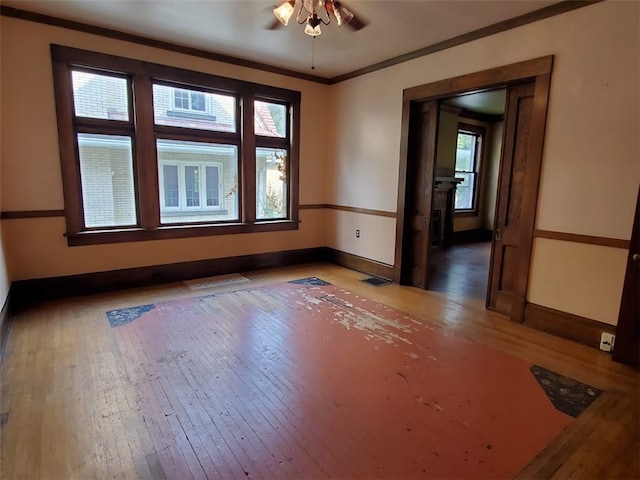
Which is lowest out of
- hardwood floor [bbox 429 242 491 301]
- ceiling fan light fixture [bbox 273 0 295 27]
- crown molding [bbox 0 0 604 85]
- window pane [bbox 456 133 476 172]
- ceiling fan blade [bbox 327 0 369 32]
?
hardwood floor [bbox 429 242 491 301]

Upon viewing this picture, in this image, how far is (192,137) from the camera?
4598 millimetres

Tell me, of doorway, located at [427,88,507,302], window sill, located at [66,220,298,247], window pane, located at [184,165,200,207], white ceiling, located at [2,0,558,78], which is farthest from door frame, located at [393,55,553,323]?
window pane, located at [184,165,200,207]

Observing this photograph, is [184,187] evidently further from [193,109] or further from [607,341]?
[607,341]

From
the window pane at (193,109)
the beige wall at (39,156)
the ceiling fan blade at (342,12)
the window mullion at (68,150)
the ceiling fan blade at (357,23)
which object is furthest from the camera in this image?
the window pane at (193,109)

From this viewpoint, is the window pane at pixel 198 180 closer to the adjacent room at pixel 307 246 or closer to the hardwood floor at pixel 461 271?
the adjacent room at pixel 307 246

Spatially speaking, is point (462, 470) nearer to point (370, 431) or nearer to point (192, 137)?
point (370, 431)

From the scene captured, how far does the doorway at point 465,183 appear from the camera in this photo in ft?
20.9

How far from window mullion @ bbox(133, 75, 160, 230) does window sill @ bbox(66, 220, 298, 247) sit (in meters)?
0.12

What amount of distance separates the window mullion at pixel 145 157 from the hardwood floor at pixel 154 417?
1.45 metres

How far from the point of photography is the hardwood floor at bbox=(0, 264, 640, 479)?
1746 millimetres

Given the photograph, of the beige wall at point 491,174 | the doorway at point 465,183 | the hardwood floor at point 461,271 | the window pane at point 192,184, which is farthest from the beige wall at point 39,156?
the beige wall at point 491,174

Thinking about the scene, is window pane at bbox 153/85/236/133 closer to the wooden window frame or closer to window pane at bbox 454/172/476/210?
the wooden window frame

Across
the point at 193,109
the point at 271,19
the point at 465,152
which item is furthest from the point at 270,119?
the point at 465,152

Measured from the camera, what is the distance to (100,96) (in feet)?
13.1
